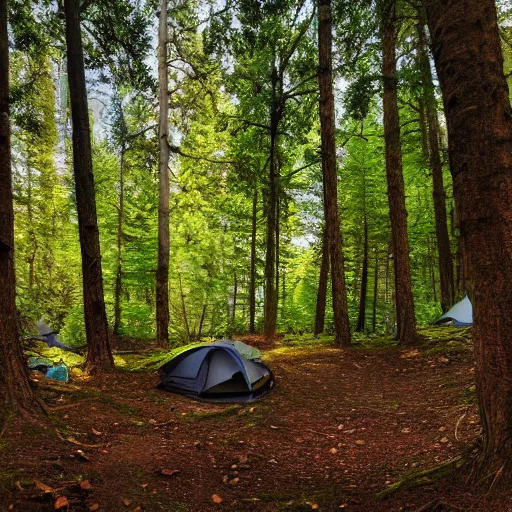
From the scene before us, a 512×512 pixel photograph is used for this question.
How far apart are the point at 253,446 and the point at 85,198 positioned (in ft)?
15.8

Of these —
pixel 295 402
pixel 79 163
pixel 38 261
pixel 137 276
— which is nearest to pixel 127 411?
pixel 295 402

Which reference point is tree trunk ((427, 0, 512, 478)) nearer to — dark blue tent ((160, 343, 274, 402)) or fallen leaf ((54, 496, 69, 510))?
fallen leaf ((54, 496, 69, 510))

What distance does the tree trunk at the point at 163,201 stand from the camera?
434 inches

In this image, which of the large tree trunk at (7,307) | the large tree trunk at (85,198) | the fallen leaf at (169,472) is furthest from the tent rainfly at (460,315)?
the large tree trunk at (7,307)

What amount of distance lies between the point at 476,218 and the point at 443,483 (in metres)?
1.81

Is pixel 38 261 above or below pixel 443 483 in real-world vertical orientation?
above

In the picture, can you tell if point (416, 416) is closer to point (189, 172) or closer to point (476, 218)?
point (476, 218)

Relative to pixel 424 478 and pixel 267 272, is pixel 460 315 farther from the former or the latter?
pixel 424 478

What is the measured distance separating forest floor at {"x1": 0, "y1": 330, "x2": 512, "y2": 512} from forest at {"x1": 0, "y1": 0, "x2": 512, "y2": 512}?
27 mm

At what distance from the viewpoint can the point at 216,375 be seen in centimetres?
661

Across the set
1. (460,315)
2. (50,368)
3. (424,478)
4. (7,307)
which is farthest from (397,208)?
(7,307)

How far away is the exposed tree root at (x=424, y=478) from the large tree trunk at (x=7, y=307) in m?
3.39

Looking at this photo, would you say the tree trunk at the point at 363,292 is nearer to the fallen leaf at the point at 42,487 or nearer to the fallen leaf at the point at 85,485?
the fallen leaf at the point at 85,485

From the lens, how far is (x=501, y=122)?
8.44ft
